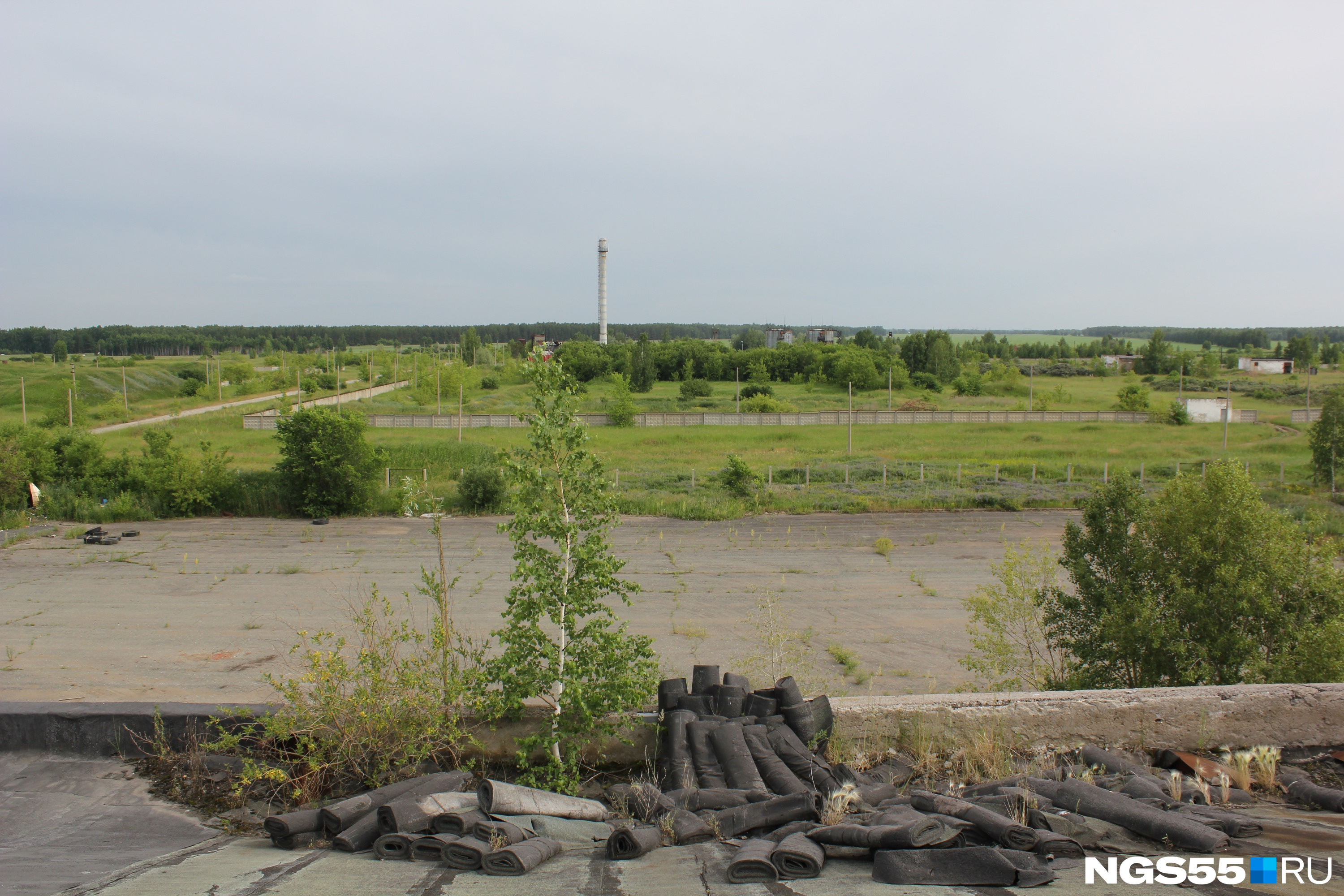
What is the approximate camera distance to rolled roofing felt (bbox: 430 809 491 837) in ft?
16.8

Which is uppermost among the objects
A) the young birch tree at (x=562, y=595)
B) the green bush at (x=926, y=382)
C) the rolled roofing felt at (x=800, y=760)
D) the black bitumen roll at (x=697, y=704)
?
the green bush at (x=926, y=382)

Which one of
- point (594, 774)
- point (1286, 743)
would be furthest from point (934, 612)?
point (594, 774)

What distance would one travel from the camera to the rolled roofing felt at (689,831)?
5.29 m

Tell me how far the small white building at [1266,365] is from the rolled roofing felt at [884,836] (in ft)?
565

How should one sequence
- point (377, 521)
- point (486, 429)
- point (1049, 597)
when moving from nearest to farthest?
point (1049, 597), point (377, 521), point (486, 429)

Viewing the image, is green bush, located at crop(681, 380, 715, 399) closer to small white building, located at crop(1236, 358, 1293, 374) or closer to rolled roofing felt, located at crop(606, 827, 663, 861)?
rolled roofing felt, located at crop(606, 827, 663, 861)

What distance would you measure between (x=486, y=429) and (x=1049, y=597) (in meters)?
57.2

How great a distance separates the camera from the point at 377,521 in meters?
29.1

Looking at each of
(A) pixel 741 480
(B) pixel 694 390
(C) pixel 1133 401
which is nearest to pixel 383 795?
(A) pixel 741 480

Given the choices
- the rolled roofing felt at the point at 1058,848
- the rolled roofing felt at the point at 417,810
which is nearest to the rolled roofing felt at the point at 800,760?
the rolled roofing felt at the point at 1058,848

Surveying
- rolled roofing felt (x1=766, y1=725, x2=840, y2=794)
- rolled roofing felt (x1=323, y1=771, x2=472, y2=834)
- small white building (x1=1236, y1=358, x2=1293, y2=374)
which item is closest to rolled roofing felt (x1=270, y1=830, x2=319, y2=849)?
rolled roofing felt (x1=323, y1=771, x2=472, y2=834)

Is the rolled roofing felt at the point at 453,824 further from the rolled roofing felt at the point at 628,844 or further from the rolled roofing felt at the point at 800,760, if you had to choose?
the rolled roofing felt at the point at 800,760

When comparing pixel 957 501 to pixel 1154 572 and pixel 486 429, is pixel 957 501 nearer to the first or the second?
pixel 1154 572

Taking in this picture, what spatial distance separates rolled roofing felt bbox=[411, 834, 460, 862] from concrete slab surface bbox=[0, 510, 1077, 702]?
24.6 ft
